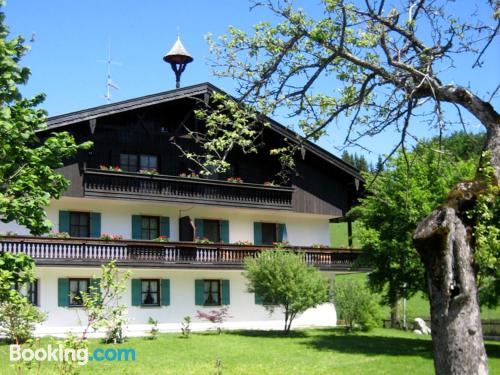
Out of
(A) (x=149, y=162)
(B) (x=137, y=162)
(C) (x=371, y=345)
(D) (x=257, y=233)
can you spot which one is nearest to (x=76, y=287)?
(B) (x=137, y=162)

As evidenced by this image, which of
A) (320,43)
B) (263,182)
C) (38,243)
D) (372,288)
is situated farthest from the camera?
(263,182)

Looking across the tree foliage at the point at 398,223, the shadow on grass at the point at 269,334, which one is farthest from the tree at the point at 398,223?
the shadow on grass at the point at 269,334

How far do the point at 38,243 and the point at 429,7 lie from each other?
20.1 metres

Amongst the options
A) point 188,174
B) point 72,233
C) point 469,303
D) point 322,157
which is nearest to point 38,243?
point 72,233

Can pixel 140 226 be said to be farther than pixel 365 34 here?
Yes

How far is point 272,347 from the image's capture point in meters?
22.4

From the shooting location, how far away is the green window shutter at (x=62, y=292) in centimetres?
2656

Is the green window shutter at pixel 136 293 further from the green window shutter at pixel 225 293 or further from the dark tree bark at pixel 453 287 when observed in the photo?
the dark tree bark at pixel 453 287

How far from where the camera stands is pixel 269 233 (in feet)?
110

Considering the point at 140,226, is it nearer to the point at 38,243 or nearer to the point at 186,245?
the point at 186,245

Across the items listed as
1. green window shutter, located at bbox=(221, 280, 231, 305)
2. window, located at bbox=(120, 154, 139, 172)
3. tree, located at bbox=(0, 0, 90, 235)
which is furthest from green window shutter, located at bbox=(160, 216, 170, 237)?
tree, located at bbox=(0, 0, 90, 235)

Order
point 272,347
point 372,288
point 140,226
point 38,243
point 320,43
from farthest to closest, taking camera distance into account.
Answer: point 140,226
point 372,288
point 38,243
point 272,347
point 320,43

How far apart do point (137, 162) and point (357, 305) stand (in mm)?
11298

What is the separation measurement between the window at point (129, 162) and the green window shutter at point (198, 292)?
564cm
